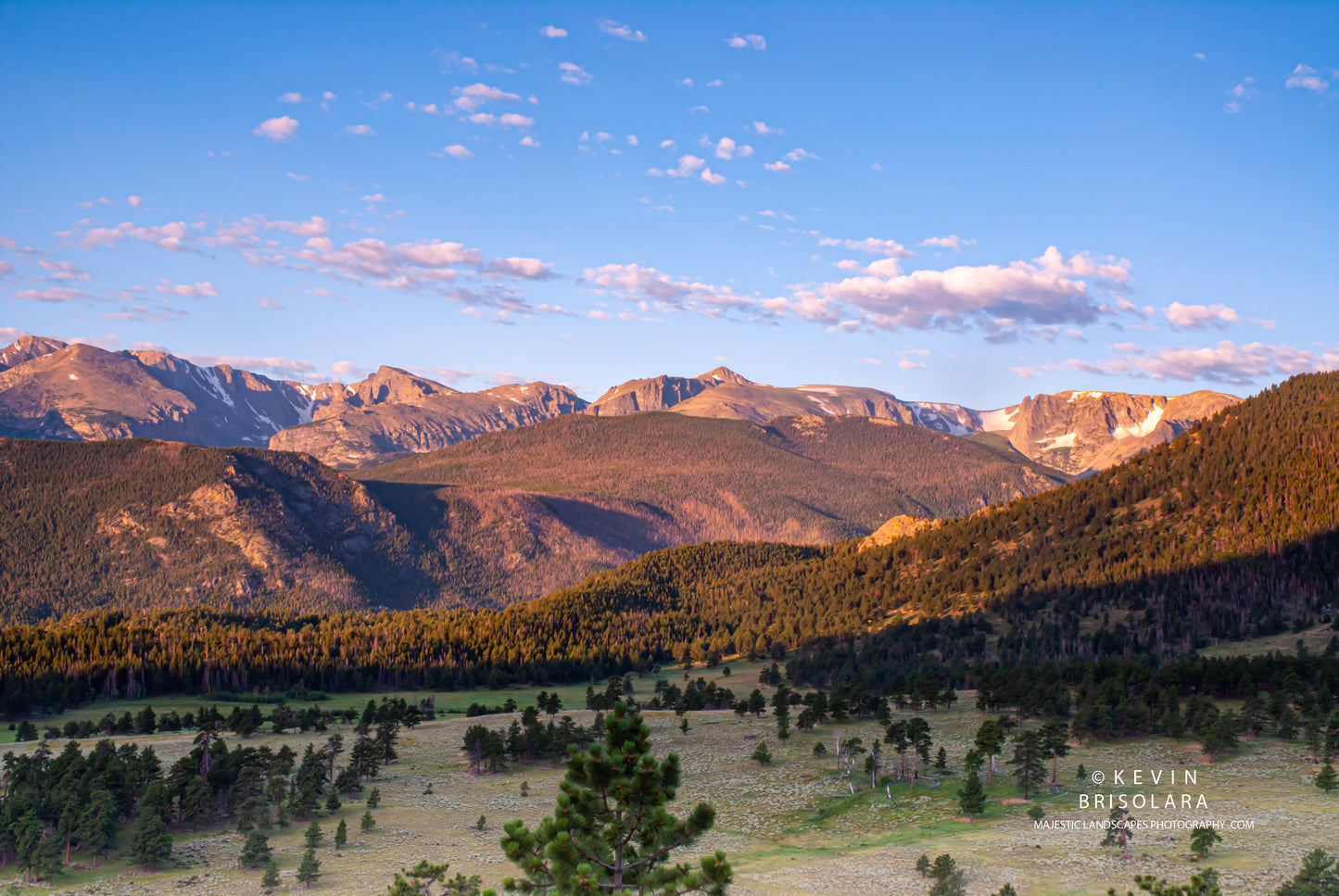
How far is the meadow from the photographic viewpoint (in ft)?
173

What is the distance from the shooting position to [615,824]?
29641mm

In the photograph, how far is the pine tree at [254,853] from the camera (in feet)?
206

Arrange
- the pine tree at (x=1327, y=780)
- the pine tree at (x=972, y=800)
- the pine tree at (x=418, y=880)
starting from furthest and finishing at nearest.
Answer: the pine tree at (x=972, y=800)
the pine tree at (x=1327, y=780)
the pine tree at (x=418, y=880)

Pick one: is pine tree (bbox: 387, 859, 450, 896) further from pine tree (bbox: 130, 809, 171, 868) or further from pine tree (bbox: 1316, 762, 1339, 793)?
pine tree (bbox: 1316, 762, 1339, 793)

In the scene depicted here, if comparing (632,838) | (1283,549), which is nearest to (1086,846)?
(632,838)

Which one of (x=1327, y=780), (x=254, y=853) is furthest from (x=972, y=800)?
(x=254, y=853)

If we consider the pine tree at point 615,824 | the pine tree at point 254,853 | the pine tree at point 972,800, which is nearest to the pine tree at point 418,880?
the pine tree at point 254,853

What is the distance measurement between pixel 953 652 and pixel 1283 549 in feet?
250

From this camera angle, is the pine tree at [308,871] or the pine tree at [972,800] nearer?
the pine tree at [308,871]

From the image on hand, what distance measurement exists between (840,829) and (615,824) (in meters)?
44.4

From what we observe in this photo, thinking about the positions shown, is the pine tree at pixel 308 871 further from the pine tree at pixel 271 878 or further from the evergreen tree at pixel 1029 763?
the evergreen tree at pixel 1029 763

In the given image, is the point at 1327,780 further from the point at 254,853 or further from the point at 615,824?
the point at 254,853

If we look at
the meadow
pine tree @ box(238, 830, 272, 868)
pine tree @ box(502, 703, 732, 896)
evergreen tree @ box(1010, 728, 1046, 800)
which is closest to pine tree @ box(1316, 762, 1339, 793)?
the meadow

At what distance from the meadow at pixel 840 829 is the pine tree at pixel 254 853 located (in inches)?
33.6
